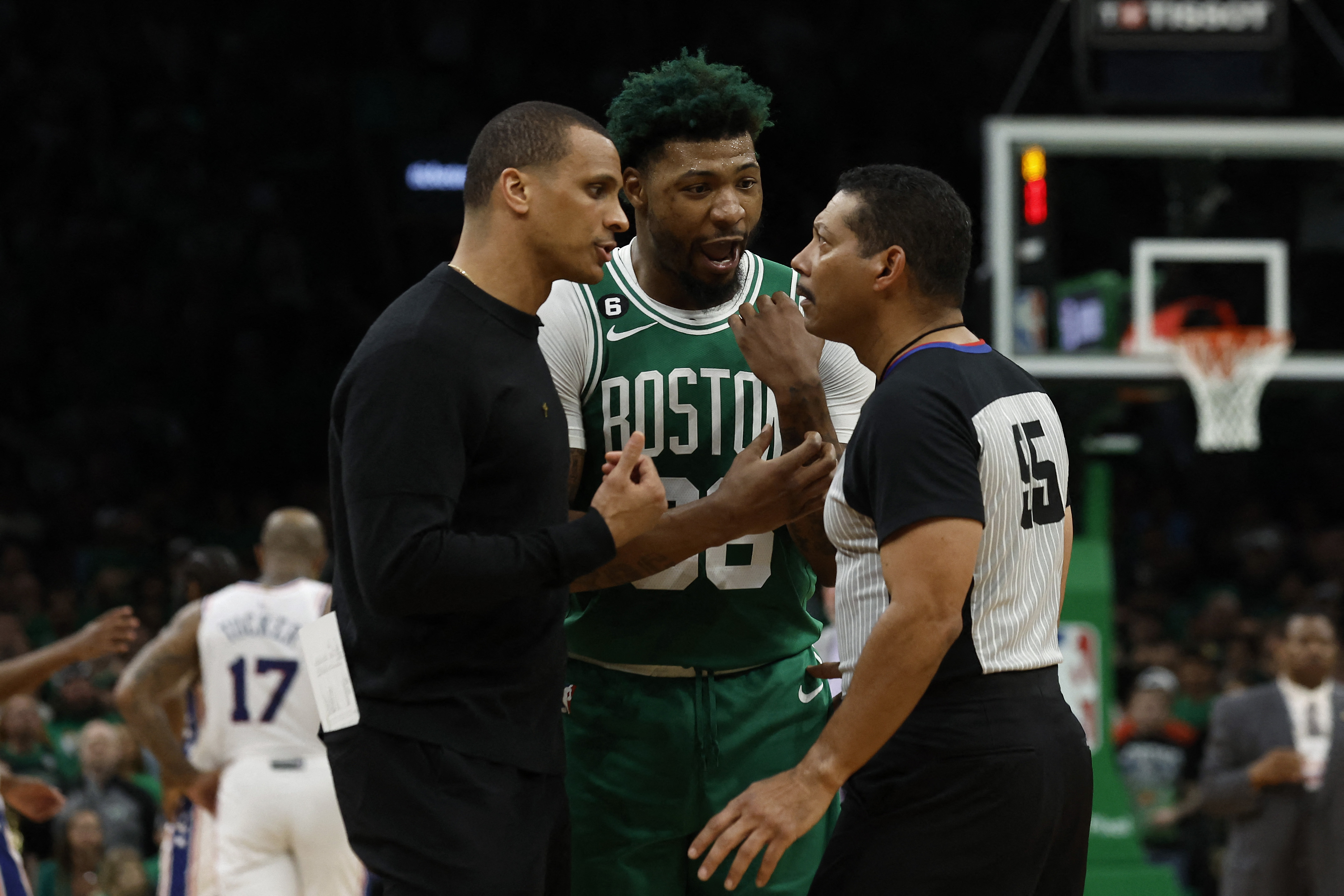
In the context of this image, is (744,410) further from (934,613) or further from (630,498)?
(934,613)

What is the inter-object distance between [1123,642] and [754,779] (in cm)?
1021

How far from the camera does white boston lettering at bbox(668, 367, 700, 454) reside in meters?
3.60

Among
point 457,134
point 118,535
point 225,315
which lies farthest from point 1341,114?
point 118,535

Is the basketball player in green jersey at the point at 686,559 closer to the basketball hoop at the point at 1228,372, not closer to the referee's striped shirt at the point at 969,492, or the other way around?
the referee's striped shirt at the point at 969,492

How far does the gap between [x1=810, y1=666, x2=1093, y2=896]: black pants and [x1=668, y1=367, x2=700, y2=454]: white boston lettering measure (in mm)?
914

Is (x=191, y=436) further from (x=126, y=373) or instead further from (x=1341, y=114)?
(x=1341, y=114)

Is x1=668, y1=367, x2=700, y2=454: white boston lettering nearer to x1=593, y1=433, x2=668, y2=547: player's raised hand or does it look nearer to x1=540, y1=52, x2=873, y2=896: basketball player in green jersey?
x1=540, y1=52, x2=873, y2=896: basketball player in green jersey

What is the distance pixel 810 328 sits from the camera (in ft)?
10.6

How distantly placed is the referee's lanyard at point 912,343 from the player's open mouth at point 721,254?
2.16 ft

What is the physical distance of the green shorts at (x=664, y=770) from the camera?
141 inches

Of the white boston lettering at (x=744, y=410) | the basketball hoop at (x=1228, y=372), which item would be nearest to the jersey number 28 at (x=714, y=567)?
the white boston lettering at (x=744, y=410)

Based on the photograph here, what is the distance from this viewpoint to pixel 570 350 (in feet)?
11.8

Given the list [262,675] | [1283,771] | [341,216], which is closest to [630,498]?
[262,675]

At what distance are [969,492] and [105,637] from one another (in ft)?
13.7
